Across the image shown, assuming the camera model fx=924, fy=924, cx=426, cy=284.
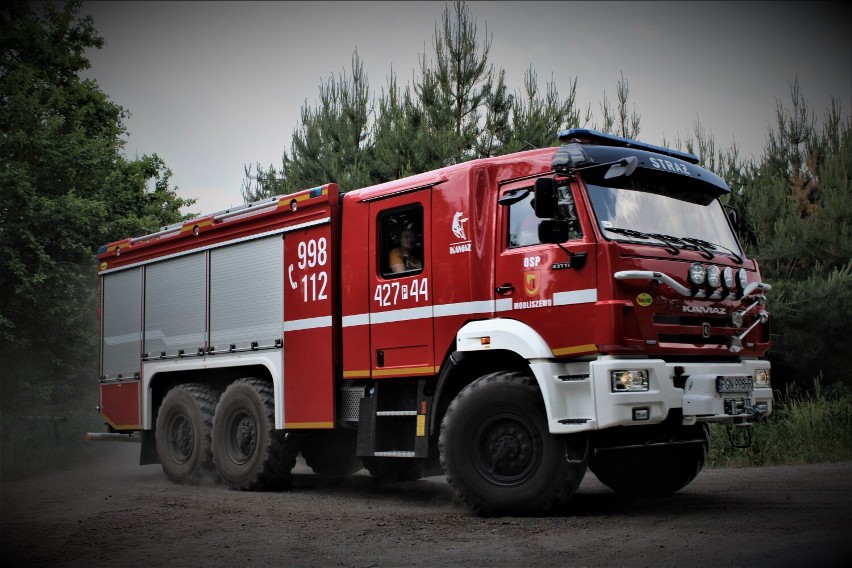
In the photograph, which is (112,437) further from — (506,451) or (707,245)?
(707,245)

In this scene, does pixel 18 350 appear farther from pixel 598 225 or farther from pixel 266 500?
pixel 598 225

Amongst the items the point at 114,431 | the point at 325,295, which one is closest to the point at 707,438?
the point at 325,295

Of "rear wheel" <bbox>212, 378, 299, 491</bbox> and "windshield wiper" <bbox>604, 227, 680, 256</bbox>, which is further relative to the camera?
"rear wheel" <bbox>212, 378, 299, 491</bbox>

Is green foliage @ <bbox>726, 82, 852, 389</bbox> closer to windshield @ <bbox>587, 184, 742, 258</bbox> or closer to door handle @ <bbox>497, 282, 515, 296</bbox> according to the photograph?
windshield @ <bbox>587, 184, 742, 258</bbox>

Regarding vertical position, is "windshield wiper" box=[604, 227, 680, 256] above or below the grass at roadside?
above

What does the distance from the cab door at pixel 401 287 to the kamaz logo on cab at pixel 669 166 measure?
2.20 m

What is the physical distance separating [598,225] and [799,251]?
8.38m

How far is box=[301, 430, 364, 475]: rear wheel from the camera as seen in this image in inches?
471

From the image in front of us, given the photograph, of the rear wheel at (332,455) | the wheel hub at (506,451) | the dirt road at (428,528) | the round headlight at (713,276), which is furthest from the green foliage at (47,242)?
the round headlight at (713,276)

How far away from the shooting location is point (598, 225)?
786 cm

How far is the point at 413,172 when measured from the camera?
60.4 ft

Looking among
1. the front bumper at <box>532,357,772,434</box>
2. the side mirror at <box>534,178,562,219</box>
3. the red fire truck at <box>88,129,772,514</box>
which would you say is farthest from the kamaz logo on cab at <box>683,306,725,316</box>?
the side mirror at <box>534,178,562,219</box>

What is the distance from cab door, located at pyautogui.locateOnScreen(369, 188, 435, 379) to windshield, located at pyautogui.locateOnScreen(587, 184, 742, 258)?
1.89 m

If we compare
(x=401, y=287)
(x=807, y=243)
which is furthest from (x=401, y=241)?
(x=807, y=243)
